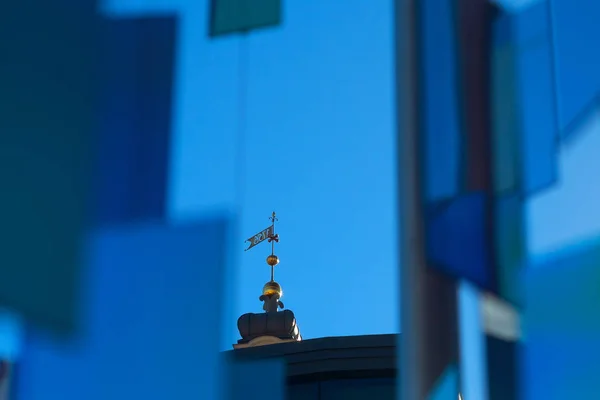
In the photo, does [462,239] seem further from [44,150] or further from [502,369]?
[44,150]

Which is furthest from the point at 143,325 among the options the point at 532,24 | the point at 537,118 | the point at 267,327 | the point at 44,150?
the point at 267,327

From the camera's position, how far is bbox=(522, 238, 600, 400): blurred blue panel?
4617 mm

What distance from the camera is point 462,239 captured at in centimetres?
481

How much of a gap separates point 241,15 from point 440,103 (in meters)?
1.44

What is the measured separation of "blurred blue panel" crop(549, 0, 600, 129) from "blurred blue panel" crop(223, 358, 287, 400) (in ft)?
5.53

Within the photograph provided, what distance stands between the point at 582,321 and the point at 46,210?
2.25 meters

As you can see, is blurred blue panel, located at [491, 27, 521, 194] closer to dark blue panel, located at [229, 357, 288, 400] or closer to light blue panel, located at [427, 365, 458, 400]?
light blue panel, located at [427, 365, 458, 400]

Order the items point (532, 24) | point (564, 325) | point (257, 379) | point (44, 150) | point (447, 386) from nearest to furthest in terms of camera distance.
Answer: point (447, 386) < point (564, 325) < point (532, 24) < point (44, 150) < point (257, 379)

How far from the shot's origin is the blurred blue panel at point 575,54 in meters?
5.11

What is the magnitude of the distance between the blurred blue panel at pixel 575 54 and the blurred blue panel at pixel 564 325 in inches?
24.2

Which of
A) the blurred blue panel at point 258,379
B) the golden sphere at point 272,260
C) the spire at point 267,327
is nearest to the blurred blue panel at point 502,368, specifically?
the blurred blue panel at point 258,379

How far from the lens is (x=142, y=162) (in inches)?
221

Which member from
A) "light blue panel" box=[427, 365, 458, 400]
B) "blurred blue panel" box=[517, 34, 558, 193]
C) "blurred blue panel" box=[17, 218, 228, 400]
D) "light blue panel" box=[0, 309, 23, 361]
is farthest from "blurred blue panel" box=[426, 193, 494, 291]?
"light blue panel" box=[0, 309, 23, 361]

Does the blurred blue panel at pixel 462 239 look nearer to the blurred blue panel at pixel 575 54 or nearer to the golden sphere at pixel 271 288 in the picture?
the blurred blue panel at pixel 575 54
